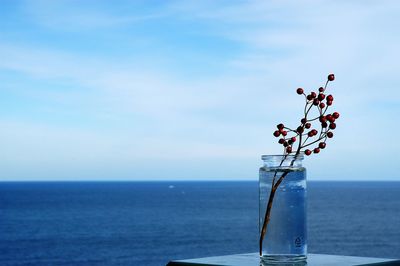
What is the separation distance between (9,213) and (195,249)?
4842 cm

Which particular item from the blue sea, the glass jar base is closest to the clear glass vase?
the glass jar base

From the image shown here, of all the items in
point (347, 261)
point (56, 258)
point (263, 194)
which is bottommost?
point (56, 258)

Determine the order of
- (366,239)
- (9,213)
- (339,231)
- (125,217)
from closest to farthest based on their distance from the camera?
(366,239), (339,231), (125,217), (9,213)

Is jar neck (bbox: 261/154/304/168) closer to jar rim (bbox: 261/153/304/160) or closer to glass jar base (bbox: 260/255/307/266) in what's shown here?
jar rim (bbox: 261/153/304/160)

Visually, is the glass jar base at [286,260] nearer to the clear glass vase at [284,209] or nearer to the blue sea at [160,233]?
the clear glass vase at [284,209]

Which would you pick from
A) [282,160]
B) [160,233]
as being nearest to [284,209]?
[282,160]

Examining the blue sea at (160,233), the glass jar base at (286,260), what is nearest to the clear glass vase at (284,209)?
the glass jar base at (286,260)

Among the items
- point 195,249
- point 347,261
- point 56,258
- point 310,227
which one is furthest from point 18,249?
point 347,261

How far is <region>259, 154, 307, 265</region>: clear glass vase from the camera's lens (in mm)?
2471

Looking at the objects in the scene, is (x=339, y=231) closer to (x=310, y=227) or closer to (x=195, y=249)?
(x=310, y=227)

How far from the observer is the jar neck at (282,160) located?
246 centimetres

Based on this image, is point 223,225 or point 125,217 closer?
point 223,225

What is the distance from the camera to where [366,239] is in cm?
7269

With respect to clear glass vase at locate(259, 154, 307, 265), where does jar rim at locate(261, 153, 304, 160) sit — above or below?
above
